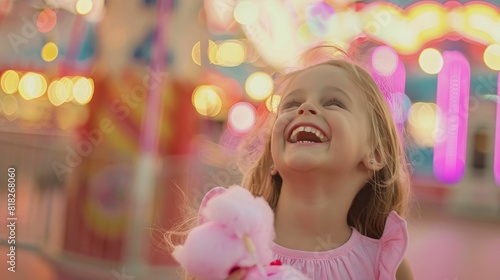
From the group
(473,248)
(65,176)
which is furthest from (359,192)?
(473,248)

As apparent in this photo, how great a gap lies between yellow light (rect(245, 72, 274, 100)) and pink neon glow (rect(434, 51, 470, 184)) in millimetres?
1261

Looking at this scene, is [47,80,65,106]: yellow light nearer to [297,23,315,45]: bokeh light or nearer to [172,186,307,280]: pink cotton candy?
[297,23,315,45]: bokeh light

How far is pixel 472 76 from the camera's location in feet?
14.3

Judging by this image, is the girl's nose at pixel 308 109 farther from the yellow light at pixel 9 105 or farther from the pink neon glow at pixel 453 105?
the pink neon glow at pixel 453 105

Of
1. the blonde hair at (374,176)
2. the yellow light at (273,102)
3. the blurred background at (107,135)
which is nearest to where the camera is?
the blonde hair at (374,176)

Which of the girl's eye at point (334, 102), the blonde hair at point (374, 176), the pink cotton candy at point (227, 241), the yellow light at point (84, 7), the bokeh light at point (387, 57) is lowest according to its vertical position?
the pink cotton candy at point (227, 241)

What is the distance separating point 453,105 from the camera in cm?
425

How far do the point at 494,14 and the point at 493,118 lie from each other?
0.83 meters

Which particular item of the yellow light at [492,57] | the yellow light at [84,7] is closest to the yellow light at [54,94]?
the yellow light at [84,7]

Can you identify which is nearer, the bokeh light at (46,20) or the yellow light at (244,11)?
the bokeh light at (46,20)

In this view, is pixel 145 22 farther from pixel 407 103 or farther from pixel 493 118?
pixel 493 118

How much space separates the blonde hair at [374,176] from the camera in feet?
3.13

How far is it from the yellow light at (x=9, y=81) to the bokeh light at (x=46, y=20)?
18 centimetres

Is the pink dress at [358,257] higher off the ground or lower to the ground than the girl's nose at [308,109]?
lower
